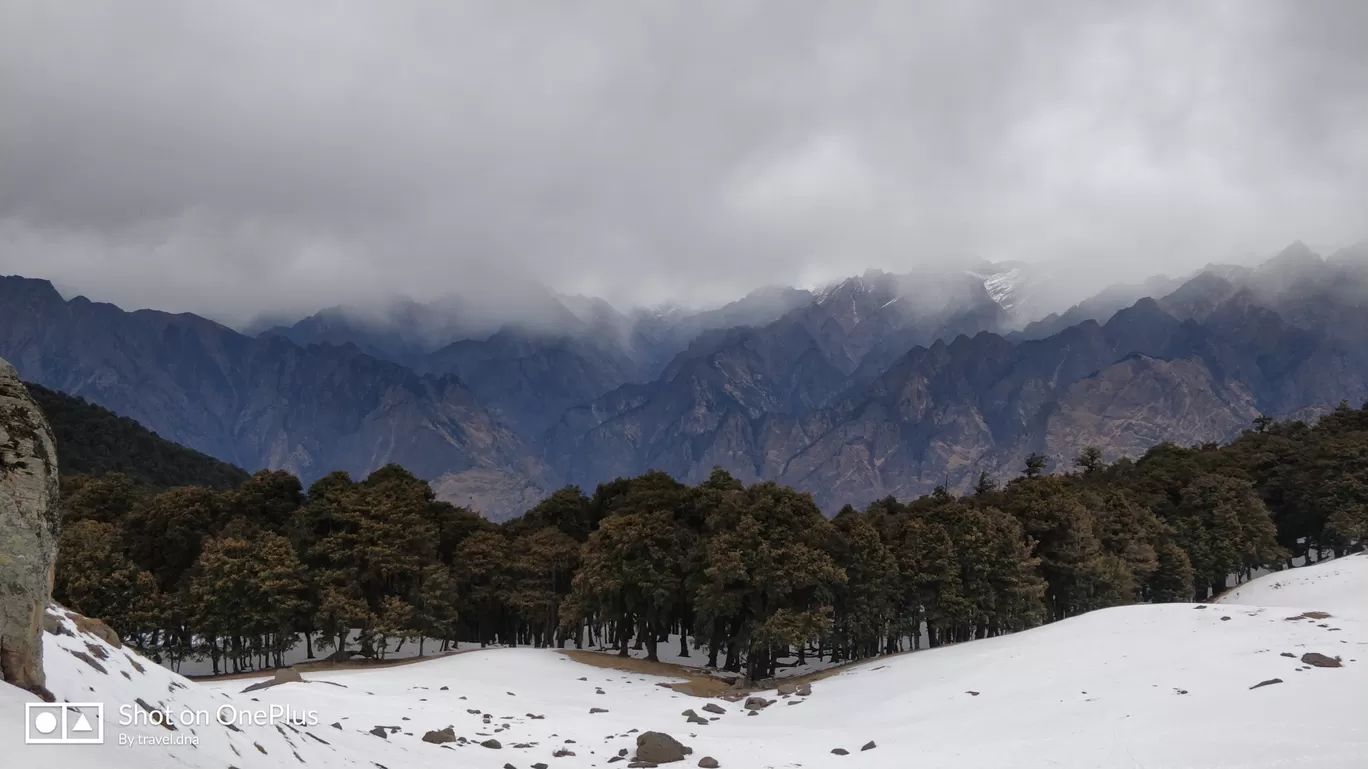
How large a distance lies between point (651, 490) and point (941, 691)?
93.3ft

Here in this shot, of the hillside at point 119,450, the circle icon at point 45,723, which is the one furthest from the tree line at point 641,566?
the hillside at point 119,450

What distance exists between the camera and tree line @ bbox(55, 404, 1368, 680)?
39.7 m

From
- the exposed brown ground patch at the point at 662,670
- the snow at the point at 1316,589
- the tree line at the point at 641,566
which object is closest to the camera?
the exposed brown ground patch at the point at 662,670

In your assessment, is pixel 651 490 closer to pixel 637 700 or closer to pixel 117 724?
pixel 637 700

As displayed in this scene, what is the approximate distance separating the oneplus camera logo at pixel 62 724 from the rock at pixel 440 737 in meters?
12.4

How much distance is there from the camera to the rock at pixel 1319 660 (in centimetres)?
2097

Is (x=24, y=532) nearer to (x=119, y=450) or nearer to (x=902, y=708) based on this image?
(x=902, y=708)

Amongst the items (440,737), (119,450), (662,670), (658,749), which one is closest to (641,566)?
(662,670)

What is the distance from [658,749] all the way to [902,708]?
11.1 metres

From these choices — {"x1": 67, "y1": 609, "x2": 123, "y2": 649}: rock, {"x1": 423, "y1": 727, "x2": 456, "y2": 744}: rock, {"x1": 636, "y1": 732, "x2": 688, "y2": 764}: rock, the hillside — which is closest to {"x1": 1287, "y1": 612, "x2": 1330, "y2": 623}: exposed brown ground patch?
{"x1": 636, "y1": 732, "x2": 688, "y2": 764}: rock

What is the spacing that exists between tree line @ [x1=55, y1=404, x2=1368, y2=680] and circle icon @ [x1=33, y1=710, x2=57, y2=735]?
33.3 meters

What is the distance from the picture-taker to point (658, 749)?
2061 cm

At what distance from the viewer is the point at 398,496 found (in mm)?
48031

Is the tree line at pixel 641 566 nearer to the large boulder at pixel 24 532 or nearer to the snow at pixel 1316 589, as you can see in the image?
the snow at pixel 1316 589
